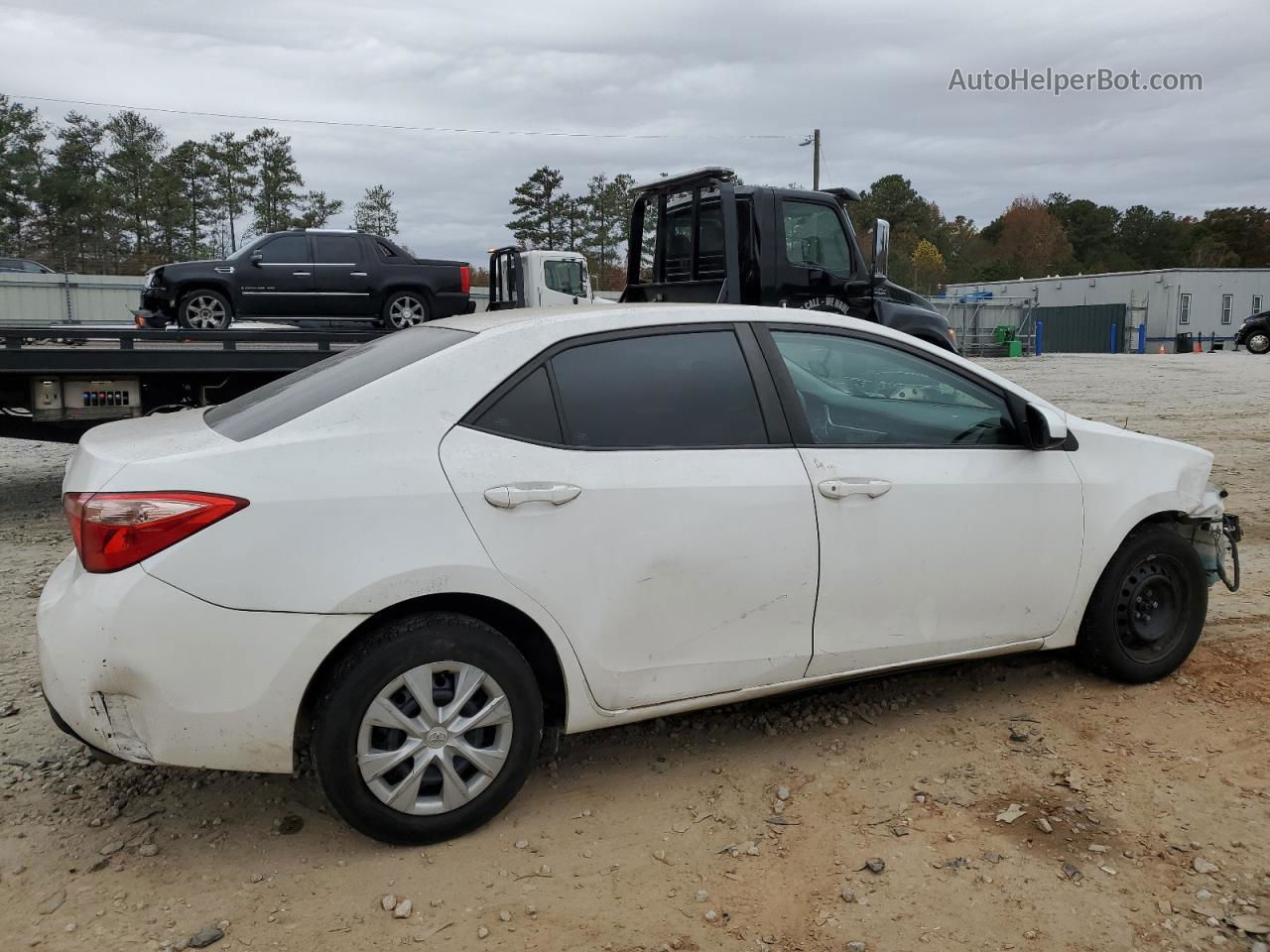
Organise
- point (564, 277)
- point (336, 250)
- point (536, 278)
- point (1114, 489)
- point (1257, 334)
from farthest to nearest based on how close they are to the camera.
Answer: point (1257, 334) → point (564, 277) → point (536, 278) → point (336, 250) → point (1114, 489)

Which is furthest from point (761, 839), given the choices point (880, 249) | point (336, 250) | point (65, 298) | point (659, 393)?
point (65, 298)

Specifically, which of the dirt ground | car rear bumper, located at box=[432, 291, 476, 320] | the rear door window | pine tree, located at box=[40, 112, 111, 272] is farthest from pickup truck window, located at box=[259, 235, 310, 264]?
pine tree, located at box=[40, 112, 111, 272]

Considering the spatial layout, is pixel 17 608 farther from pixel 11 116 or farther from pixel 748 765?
pixel 11 116

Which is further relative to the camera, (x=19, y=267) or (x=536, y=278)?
(x=19, y=267)

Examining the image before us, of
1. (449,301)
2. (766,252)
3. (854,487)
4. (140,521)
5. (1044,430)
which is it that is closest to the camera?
(140,521)

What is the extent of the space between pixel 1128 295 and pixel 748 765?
53.4 metres

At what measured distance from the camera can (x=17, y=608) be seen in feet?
18.3

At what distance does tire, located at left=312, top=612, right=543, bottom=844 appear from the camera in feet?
9.82

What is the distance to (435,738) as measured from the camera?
10.2ft

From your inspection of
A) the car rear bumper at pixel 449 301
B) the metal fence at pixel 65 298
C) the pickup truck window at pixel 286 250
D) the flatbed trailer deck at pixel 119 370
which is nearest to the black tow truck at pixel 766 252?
the flatbed trailer deck at pixel 119 370

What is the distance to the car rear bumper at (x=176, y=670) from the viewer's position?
2844mm

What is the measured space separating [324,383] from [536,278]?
13.2 meters

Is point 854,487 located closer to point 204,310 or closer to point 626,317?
point 626,317

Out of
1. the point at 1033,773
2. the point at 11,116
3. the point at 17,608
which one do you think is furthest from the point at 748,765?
the point at 11,116
